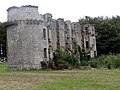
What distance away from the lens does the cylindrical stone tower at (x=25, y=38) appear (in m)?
43.2

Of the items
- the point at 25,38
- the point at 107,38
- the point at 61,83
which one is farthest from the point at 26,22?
the point at 107,38

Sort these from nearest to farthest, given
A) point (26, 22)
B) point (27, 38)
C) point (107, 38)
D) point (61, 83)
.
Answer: point (61, 83) → point (27, 38) → point (26, 22) → point (107, 38)

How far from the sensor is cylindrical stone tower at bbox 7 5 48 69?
43.2 meters

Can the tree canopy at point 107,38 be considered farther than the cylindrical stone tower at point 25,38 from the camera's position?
Yes

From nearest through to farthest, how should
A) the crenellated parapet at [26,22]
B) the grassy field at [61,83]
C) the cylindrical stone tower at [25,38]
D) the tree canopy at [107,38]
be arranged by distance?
1. the grassy field at [61,83]
2. the cylindrical stone tower at [25,38]
3. the crenellated parapet at [26,22]
4. the tree canopy at [107,38]

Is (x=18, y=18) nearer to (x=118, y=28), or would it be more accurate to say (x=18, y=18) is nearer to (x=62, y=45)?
(x=62, y=45)

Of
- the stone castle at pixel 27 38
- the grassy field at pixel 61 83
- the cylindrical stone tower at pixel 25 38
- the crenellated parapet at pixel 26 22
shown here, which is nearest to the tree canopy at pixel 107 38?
the stone castle at pixel 27 38

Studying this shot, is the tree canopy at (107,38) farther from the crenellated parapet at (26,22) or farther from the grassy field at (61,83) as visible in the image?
the grassy field at (61,83)

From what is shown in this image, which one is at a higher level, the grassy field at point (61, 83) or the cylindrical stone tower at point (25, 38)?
the cylindrical stone tower at point (25, 38)

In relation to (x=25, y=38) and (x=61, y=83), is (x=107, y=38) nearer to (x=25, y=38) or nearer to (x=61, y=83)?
(x=25, y=38)

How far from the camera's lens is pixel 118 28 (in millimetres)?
71688

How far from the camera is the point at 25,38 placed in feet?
143

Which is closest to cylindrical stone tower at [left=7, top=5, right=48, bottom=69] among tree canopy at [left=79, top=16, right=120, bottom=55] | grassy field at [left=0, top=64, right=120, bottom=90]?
grassy field at [left=0, top=64, right=120, bottom=90]

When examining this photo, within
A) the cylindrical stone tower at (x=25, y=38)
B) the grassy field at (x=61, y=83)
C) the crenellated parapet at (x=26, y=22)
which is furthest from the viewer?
the crenellated parapet at (x=26, y=22)
